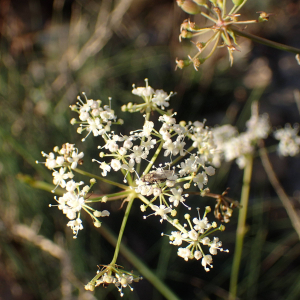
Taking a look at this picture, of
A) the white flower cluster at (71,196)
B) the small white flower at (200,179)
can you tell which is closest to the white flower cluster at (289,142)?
the small white flower at (200,179)

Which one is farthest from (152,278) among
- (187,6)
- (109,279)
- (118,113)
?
(118,113)

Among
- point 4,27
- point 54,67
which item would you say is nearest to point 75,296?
point 54,67

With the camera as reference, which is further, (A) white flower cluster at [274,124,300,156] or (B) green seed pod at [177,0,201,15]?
(A) white flower cluster at [274,124,300,156]

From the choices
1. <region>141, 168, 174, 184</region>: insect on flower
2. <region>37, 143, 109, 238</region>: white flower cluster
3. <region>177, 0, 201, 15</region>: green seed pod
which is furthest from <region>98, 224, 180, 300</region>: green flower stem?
<region>177, 0, 201, 15</region>: green seed pod

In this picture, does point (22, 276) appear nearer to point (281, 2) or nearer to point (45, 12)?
point (45, 12)

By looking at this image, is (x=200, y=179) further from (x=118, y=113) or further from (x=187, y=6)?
→ (x=118, y=113)

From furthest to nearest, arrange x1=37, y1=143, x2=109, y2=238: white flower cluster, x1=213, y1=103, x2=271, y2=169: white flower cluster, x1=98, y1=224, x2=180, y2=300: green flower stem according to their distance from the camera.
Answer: x1=213, y1=103, x2=271, y2=169: white flower cluster → x1=98, y1=224, x2=180, y2=300: green flower stem → x1=37, y1=143, x2=109, y2=238: white flower cluster

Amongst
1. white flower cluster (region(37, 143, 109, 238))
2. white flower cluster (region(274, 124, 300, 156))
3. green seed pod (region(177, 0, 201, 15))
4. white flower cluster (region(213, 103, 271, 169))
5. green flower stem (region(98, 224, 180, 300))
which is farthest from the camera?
white flower cluster (region(274, 124, 300, 156))

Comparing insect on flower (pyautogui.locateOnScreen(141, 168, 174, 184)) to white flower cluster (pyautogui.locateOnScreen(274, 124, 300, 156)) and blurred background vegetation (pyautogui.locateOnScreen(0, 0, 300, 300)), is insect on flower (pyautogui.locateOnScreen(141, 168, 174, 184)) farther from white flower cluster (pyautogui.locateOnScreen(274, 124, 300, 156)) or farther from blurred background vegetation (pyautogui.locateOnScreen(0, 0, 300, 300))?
white flower cluster (pyautogui.locateOnScreen(274, 124, 300, 156))
